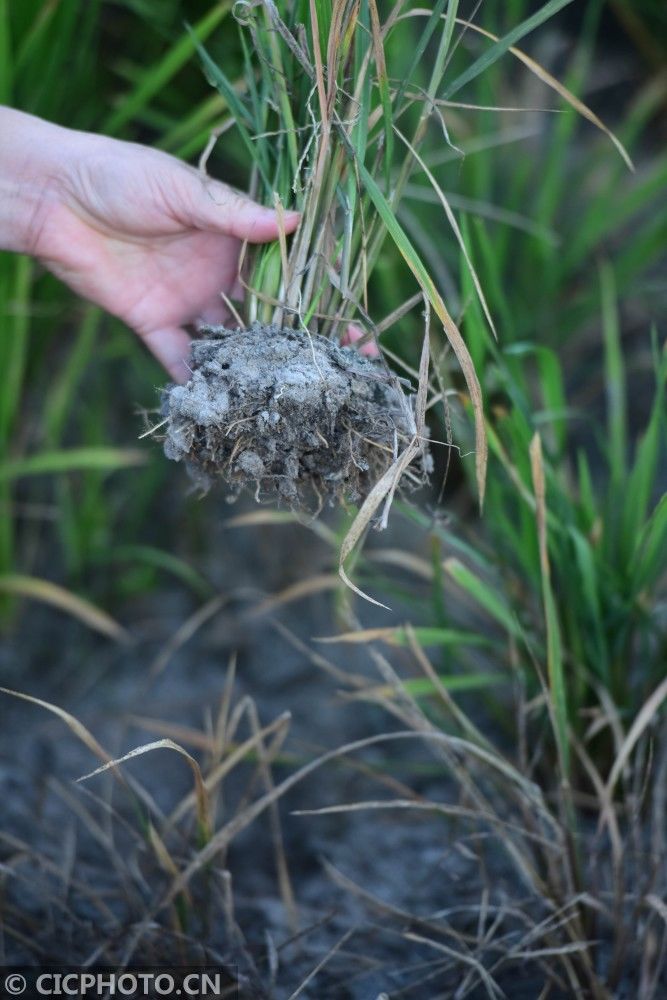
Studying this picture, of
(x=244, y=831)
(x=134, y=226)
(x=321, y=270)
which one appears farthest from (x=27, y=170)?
(x=244, y=831)

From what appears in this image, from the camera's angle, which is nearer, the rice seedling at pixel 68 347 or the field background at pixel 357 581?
the field background at pixel 357 581

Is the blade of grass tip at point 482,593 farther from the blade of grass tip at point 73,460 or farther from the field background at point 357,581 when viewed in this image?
the blade of grass tip at point 73,460

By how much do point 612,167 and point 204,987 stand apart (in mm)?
1455

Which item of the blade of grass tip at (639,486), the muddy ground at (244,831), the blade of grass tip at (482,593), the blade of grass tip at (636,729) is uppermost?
the blade of grass tip at (639,486)

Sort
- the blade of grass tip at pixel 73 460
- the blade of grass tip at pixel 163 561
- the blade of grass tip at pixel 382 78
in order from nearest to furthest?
the blade of grass tip at pixel 382 78 < the blade of grass tip at pixel 73 460 < the blade of grass tip at pixel 163 561

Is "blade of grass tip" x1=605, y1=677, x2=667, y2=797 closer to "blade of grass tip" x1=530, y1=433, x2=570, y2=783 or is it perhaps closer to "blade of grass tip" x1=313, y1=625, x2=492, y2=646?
"blade of grass tip" x1=530, y1=433, x2=570, y2=783

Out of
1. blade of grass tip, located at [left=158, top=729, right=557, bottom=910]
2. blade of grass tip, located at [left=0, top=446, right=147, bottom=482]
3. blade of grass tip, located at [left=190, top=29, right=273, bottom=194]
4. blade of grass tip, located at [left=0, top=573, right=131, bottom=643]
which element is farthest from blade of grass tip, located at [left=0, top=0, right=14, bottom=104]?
blade of grass tip, located at [left=158, top=729, right=557, bottom=910]

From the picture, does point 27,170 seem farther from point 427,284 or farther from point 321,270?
point 427,284

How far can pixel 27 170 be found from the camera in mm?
945

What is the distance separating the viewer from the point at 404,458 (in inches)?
29.3

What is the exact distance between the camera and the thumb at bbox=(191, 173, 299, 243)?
33.3 inches

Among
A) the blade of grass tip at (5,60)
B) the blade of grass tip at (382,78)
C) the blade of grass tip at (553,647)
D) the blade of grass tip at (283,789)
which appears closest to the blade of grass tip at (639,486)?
the blade of grass tip at (553,647)

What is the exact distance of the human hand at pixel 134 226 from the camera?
0.88 metres

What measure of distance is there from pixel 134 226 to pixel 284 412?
1.03ft
